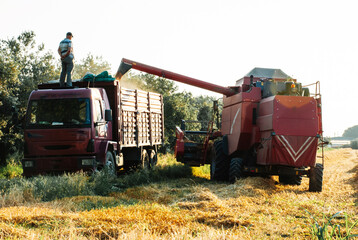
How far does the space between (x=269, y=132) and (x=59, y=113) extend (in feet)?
18.8

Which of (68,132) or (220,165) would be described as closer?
(68,132)

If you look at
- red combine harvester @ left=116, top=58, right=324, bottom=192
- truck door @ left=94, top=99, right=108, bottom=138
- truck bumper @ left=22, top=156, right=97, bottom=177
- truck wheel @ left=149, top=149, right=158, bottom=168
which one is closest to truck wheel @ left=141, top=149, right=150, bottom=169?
truck wheel @ left=149, top=149, right=158, bottom=168

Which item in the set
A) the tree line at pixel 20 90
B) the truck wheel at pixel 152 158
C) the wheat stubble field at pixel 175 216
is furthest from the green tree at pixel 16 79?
the wheat stubble field at pixel 175 216

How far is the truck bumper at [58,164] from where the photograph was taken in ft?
38.3

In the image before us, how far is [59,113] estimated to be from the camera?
12.0m

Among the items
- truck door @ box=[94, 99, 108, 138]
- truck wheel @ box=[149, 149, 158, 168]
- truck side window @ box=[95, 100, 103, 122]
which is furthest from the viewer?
truck wheel @ box=[149, 149, 158, 168]

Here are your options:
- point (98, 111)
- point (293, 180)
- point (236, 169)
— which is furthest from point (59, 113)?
point (293, 180)

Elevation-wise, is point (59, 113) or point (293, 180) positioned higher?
point (59, 113)

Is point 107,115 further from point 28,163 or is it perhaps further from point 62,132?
point 28,163

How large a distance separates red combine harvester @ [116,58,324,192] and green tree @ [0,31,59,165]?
36.4 ft

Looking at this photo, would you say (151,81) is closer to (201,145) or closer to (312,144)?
(201,145)

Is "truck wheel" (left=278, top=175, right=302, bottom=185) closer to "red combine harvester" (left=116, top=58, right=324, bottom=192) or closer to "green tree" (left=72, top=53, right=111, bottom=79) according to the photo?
"red combine harvester" (left=116, top=58, right=324, bottom=192)

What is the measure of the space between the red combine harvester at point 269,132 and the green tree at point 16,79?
36.4 feet

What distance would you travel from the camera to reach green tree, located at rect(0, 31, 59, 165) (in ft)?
71.4
